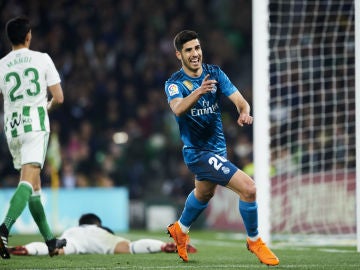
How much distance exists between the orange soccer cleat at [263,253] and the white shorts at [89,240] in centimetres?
215

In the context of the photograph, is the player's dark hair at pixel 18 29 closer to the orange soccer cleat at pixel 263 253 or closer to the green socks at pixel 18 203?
the green socks at pixel 18 203

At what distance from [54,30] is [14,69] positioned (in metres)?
13.5

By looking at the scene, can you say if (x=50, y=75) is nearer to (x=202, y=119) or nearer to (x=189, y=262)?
(x=202, y=119)

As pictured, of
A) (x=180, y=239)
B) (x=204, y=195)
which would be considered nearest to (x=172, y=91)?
(x=204, y=195)

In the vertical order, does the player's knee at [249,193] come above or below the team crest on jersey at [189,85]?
below

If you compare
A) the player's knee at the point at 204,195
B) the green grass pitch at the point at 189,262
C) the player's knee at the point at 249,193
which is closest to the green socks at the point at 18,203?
the green grass pitch at the point at 189,262

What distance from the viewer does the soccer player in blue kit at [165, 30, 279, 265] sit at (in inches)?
289

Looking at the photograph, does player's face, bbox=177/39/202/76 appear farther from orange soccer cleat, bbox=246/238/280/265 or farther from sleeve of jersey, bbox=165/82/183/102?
orange soccer cleat, bbox=246/238/280/265

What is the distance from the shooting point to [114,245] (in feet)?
29.9

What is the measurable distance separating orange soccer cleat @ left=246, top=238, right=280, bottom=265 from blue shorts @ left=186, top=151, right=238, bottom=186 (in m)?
0.56

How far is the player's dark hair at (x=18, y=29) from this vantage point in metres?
7.64

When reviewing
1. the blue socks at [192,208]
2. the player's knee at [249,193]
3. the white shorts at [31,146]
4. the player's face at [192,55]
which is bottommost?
the blue socks at [192,208]

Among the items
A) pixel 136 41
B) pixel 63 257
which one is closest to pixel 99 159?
pixel 136 41

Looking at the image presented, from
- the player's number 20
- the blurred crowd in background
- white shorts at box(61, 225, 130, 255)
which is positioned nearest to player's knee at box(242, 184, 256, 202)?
the player's number 20
